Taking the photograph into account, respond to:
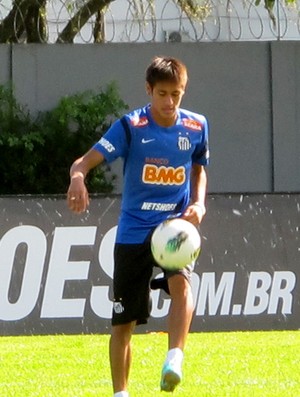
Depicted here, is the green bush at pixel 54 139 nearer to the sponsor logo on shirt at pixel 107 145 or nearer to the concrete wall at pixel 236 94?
the concrete wall at pixel 236 94

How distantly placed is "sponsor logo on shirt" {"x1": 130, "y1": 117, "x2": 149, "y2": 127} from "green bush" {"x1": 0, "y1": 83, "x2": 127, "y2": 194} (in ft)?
35.3

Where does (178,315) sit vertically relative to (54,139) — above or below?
above

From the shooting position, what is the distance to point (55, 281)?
12.7m

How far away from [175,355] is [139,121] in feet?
4.11

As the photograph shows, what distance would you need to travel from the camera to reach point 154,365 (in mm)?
9688

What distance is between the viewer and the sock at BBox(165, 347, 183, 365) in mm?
6735

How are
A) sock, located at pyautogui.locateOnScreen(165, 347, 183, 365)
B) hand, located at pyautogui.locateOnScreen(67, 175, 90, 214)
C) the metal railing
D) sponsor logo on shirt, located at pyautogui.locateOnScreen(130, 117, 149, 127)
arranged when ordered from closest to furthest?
1. hand, located at pyautogui.locateOnScreen(67, 175, 90, 214)
2. sock, located at pyautogui.locateOnScreen(165, 347, 183, 365)
3. sponsor logo on shirt, located at pyautogui.locateOnScreen(130, 117, 149, 127)
4. the metal railing

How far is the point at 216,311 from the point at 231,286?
0.29 m

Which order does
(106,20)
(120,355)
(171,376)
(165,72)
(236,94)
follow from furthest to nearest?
(106,20) < (236,94) < (120,355) < (165,72) < (171,376)

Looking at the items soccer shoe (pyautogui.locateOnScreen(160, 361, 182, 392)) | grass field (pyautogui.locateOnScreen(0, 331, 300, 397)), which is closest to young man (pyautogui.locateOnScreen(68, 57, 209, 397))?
soccer shoe (pyautogui.locateOnScreen(160, 361, 182, 392))

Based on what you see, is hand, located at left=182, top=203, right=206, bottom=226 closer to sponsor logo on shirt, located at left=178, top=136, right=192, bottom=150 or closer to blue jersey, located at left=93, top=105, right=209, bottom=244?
blue jersey, located at left=93, top=105, right=209, bottom=244

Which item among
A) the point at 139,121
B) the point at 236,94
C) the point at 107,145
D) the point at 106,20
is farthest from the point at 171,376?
the point at 106,20

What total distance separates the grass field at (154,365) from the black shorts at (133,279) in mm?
995

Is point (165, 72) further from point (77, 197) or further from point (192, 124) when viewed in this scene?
point (77, 197)
